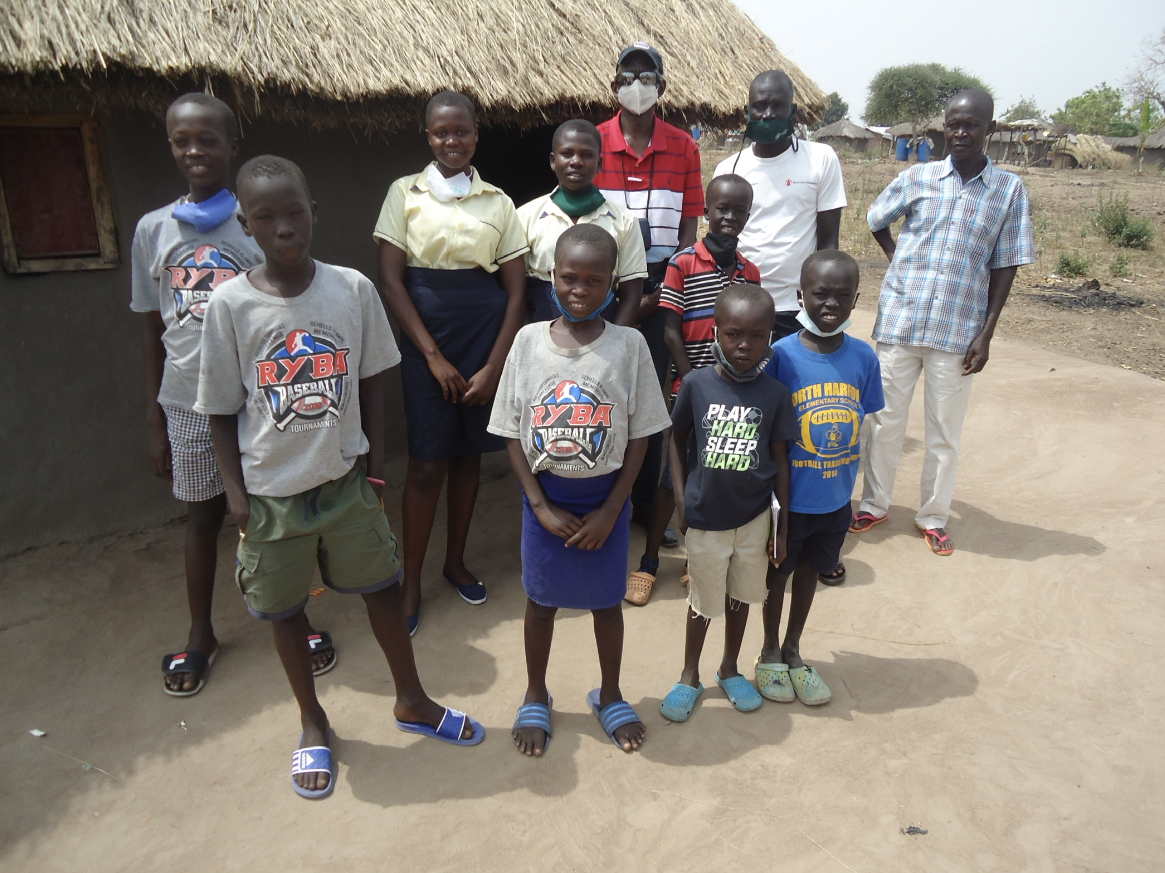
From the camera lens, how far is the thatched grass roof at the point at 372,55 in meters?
2.78

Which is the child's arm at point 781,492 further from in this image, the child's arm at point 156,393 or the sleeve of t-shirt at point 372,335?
the child's arm at point 156,393

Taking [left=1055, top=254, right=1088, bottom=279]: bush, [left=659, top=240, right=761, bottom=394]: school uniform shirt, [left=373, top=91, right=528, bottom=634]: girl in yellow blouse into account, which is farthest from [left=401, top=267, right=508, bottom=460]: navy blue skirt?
[left=1055, top=254, right=1088, bottom=279]: bush

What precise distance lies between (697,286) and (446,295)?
38.1 inches

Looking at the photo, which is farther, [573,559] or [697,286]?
[697,286]

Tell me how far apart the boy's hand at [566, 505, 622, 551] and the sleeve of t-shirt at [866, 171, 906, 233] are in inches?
95.8

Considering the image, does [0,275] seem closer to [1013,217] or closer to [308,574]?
[308,574]

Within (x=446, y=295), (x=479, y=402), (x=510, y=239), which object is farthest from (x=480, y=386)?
(x=510, y=239)

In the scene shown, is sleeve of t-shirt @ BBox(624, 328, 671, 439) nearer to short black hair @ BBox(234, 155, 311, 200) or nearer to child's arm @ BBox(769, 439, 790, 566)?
child's arm @ BBox(769, 439, 790, 566)

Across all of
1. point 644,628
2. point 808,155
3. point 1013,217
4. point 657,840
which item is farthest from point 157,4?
point 1013,217

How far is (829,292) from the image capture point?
2535 mm

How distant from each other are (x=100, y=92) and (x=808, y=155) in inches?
113

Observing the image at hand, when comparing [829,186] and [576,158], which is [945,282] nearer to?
[829,186]

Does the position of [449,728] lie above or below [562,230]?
below

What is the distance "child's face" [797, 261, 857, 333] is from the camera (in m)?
2.51
